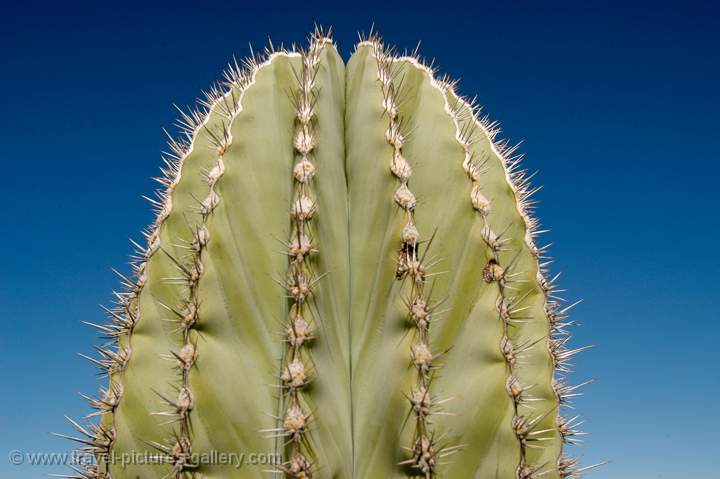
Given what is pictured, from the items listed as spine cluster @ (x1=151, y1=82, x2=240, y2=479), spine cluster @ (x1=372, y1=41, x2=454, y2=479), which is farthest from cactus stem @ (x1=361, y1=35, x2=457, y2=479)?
spine cluster @ (x1=151, y1=82, x2=240, y2=479)

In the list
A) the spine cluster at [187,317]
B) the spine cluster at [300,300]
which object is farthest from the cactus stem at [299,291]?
the spine cluster at [187,317]

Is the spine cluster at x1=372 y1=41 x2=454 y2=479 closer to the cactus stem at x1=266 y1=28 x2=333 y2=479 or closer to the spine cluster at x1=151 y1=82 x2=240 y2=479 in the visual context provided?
the cactus stem at x1=266 y1=28 x2=333 y2=479

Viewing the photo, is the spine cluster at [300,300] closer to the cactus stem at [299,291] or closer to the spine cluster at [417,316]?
the cactus stem at [299,291]

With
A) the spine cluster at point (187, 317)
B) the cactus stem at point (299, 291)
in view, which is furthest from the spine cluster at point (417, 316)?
the spine cluster at point (187, 317)

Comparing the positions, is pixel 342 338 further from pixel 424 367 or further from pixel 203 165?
pixel 203 165

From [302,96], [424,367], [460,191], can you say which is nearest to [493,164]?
[460,191]

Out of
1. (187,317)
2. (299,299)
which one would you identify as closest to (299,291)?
(299,299)
